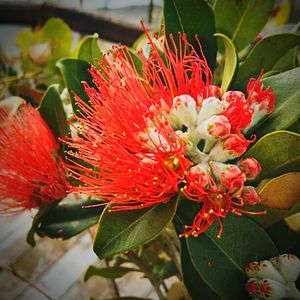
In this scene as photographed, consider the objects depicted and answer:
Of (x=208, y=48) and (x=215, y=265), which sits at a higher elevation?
(x=208, y=48)

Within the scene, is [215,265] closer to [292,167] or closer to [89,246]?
[292,167]

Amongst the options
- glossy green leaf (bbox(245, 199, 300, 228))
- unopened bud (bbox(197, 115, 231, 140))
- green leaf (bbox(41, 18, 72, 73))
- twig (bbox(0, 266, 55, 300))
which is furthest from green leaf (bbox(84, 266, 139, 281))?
green leaf (bbox(41, 18, 72, 73))

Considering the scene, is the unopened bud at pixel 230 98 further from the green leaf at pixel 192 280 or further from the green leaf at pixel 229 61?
the green leaf at pixel 192 280

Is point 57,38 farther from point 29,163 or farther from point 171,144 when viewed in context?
point 171,144

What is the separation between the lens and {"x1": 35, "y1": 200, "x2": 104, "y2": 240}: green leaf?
0.69 meters

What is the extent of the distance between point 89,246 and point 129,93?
568 millimetres

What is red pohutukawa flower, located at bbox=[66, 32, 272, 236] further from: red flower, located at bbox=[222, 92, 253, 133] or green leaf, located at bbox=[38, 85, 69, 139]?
green leaf, located at bbox=[38, 85, 69, 139]

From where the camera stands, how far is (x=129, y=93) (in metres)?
0.55

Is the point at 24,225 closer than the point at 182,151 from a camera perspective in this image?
No

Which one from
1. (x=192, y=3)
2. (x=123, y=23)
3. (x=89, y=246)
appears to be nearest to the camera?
(x=192, y=3)

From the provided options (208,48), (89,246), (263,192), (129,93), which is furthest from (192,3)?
(89,246)

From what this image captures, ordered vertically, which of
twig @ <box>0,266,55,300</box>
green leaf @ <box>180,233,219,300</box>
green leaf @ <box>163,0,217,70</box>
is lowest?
twig @ <box>0,266,55,300</box>

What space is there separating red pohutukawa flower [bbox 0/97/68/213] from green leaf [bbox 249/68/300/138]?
30 centimetres

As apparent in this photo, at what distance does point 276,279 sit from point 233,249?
7 cm
